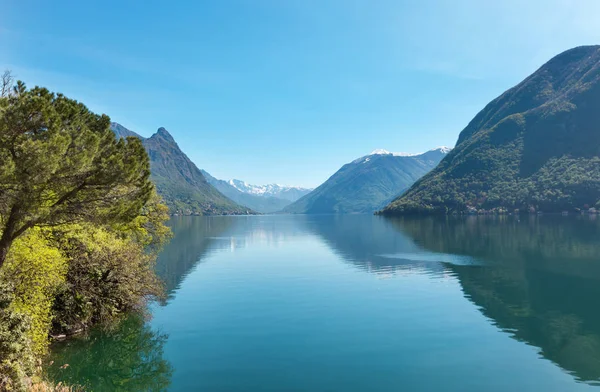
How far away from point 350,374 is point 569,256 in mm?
71270

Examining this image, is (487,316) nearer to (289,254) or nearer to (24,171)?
(24,171)

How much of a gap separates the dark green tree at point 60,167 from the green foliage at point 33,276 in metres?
2.17

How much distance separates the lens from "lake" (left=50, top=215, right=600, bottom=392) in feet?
81.6

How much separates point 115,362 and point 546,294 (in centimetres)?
4865

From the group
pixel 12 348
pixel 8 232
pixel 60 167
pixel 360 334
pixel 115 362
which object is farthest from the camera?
pixel 360 334

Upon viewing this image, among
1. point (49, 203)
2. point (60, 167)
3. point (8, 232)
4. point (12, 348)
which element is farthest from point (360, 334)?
point (8, 232)

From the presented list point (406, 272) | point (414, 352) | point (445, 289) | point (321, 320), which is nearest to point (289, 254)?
point (406, 272)

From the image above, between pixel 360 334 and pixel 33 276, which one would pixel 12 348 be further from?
pixel 360 334

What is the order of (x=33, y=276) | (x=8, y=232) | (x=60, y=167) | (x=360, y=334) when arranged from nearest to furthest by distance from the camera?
(x=60, y=167), (x=8, y=232), (x=33, y=276), (x=360, y=334)

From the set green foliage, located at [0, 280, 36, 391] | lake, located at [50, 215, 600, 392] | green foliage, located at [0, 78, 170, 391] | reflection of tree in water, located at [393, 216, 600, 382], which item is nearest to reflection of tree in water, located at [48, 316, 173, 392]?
lake, located at [50, 215, 600, 392]

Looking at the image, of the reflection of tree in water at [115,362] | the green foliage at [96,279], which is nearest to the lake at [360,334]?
the reflection of tree in water at [115,362]

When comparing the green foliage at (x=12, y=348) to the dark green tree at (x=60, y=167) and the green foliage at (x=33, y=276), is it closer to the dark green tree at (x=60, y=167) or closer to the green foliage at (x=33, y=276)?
the green foliage at (x=33, y=276)

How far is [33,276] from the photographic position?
23516 mm

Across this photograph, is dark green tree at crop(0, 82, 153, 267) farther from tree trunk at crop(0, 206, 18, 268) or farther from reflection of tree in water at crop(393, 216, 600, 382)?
reflection of tree in water at crop(393, 216, 600, 382)
